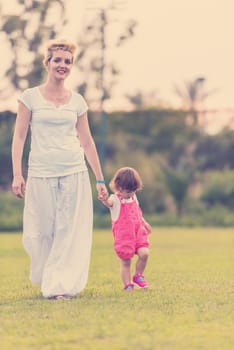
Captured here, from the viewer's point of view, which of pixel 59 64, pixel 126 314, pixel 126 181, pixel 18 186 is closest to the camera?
pixel 126 314

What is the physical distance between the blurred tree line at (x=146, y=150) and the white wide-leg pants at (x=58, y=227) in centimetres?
2639

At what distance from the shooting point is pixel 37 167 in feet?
32.9

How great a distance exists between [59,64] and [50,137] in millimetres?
634

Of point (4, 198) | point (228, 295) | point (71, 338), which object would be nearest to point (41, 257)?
point (228, 295)

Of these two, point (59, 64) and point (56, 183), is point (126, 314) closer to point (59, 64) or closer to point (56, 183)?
point (56, 183)

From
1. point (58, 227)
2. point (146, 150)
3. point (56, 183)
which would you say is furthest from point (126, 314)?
point (146, 150)

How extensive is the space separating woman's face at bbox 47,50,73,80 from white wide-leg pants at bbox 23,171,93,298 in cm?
89

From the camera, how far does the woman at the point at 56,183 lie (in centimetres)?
995

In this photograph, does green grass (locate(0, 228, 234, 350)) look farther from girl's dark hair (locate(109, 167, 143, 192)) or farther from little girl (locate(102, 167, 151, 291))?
girl's dark hair (locate(109, 167, 143, 192))

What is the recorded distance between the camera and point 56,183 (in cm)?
1005

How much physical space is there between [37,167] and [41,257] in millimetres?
806

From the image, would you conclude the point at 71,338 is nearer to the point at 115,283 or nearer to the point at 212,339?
the point at 212,339

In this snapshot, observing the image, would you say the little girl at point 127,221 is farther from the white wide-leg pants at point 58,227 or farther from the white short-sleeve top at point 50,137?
the white short-sleeve top at point 50,137

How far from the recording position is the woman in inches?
392
